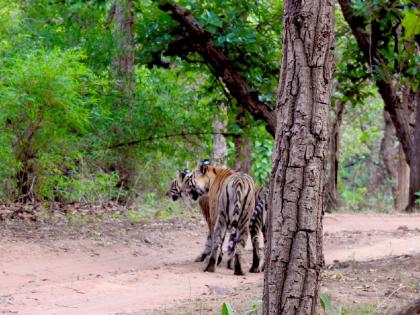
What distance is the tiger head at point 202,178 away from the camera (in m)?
10.8

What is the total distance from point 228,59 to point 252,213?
469 centimetres

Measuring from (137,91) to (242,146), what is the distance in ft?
11.0

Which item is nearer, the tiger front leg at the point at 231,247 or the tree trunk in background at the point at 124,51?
the tiger front leg at the point at 231,247

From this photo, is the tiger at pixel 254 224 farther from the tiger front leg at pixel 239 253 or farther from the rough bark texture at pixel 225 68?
the rough bark texture at pixel 225 68

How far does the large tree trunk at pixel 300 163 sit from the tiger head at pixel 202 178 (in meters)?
5.94

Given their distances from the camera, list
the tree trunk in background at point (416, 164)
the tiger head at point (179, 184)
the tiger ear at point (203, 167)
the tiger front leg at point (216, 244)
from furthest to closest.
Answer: the tree trunk in background at point (416, 164) → the tiger head at point (179, 184) → the tiger ear at point (203, 167) → the tiger front leg at point (216, 244)

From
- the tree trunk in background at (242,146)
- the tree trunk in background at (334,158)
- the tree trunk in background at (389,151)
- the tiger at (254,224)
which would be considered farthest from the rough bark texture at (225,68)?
the tree trunk in background at (389,151)

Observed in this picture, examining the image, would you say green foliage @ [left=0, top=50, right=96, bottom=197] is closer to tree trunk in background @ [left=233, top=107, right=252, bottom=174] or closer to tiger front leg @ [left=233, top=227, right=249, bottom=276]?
tiger front leg @ [left=233, top=227, right=249, bottom=276]

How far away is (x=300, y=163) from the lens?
4664 millimetres

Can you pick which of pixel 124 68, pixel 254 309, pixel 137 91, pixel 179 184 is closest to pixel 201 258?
pixel 179 184

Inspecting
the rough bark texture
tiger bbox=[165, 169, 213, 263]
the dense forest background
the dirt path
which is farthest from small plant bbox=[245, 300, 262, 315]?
the rough bark texture

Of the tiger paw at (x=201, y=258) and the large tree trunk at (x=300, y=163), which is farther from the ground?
the large tree trunk at (x=300, y=163)

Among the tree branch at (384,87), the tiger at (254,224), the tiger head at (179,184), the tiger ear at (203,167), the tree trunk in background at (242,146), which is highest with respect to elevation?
the tree branch at (384,87)

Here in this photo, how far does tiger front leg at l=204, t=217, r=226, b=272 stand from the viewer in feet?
31.5
